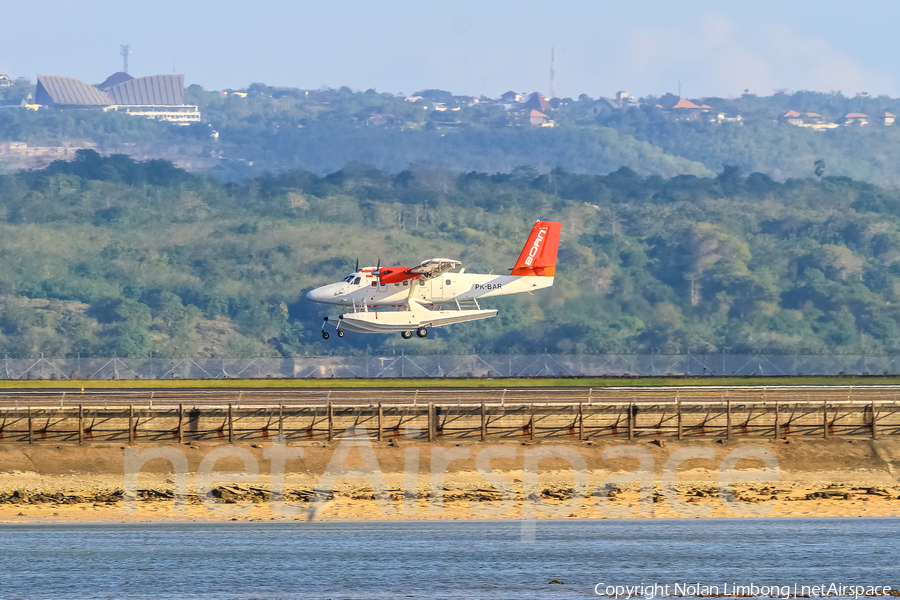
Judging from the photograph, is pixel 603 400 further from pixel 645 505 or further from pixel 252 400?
pixel 252 400

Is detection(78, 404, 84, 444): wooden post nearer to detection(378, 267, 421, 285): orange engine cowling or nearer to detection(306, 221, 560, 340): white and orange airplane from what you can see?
detection(306, 221, 560, 340): white and orange airplane

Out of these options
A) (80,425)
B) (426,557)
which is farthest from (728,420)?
(80,425)

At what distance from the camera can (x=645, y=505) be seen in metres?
64.1

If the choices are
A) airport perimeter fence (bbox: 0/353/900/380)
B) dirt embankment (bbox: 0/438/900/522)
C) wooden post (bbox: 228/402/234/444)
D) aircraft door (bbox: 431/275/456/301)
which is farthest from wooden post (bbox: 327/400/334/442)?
airport perimeter fence (bbox: 0/353/900/380)

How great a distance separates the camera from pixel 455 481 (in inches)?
2569

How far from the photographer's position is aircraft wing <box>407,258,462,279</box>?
77.5 m

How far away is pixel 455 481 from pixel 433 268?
665 inches

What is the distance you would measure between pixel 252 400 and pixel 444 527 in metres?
14.8

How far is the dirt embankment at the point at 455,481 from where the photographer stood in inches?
2488

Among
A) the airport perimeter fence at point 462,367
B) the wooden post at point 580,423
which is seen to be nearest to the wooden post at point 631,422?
the wooden post at point 580,423

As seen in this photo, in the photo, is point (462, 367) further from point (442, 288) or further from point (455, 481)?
A: point (455, 481)

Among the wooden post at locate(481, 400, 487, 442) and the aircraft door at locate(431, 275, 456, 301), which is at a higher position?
the aircraft door at locate(431, 275, 456, 301)

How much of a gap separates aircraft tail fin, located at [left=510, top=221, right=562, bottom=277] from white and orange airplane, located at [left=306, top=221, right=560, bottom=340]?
0.96ft

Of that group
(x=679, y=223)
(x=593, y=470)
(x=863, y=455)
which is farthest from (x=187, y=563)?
(x=679, y=223)
